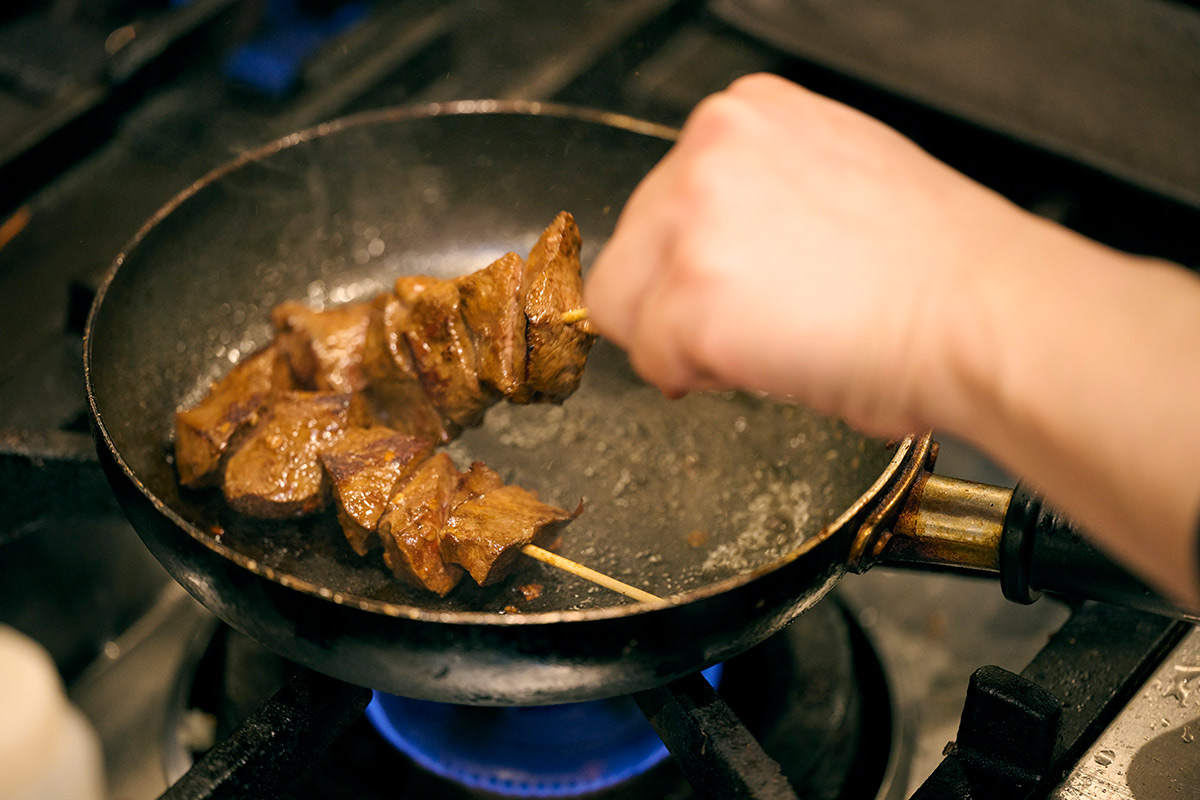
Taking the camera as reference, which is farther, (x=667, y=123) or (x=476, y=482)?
(x=667, y=123)

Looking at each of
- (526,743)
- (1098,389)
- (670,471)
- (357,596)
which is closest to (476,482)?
(357,596)

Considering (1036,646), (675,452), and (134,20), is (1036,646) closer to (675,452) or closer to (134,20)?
(675,452)

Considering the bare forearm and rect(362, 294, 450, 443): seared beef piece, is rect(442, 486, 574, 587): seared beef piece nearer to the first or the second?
rect(362, 294, 450, 443): seared beef piece

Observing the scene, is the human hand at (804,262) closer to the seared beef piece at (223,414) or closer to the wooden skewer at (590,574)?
the wooden skewer at (590,574)

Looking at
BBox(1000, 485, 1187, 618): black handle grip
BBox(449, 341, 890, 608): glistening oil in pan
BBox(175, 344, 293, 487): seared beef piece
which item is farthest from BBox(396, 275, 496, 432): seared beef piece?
BBox(1000, 485, 1187, 618): black handle grip

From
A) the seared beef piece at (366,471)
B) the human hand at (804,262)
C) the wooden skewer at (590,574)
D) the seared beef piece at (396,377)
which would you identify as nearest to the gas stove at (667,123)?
the wooden skewer at (590,574)

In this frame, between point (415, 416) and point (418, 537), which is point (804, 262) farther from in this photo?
point (415, 416)
